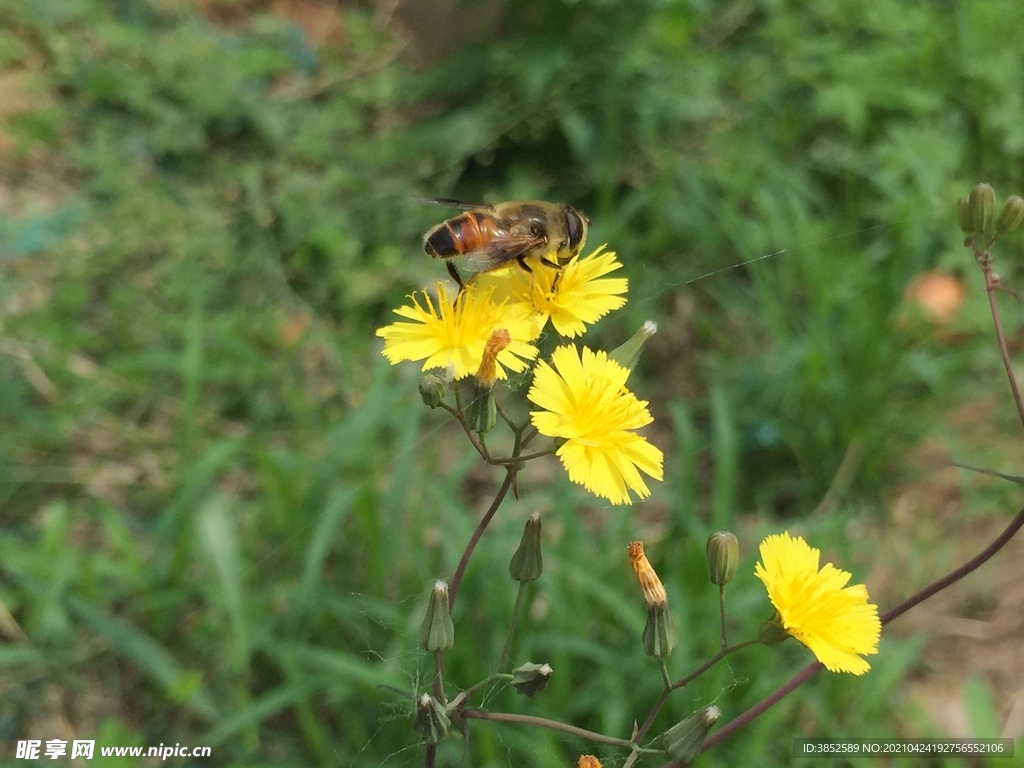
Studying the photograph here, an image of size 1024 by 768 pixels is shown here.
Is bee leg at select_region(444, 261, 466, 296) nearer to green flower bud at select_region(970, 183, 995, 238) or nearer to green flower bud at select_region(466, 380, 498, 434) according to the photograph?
green flower bud at select_region(466, 380, 498, 434)

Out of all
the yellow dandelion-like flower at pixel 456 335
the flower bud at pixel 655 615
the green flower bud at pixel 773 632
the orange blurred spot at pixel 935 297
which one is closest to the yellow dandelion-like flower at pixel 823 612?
the green flower bud at pixel 773 632

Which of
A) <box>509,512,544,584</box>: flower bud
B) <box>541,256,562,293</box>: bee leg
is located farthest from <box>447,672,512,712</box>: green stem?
<box>541,256,562,293</box>: bee leg

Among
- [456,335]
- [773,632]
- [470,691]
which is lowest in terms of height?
[470,691]

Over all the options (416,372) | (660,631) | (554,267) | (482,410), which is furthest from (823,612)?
(416,372)

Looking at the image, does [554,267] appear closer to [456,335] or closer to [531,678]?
[456,335]

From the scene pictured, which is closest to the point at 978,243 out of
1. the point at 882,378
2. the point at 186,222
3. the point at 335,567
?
the point at 882,378

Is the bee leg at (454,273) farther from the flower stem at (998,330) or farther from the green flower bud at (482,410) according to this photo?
the flower stem at (998,330)
